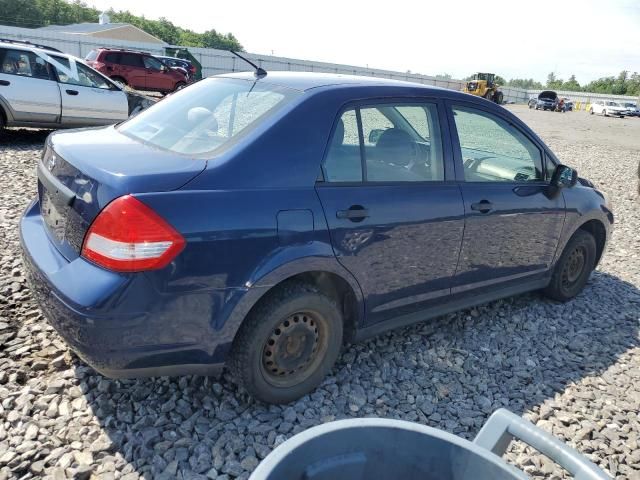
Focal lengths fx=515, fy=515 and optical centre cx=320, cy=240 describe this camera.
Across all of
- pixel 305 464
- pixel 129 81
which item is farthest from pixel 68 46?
pixel 305 464

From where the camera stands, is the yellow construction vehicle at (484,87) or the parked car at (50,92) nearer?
the parked car at (50,92)

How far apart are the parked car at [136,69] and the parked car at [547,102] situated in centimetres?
Answer: 3564

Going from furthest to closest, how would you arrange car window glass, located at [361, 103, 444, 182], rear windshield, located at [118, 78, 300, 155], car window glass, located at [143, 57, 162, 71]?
1. car window glass, located at [143, 57, 162, 71]
2. car window glass, located at [361, 103, 444, 182]
3. rear windshield, located at [118, 78, 300, 155]

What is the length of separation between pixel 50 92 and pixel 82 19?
97.2 metres

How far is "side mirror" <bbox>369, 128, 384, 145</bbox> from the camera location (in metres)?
3.02

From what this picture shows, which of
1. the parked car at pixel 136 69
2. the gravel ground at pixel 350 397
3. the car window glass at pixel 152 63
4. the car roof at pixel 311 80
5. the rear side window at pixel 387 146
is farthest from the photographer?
the car window glass at pixel 152 63

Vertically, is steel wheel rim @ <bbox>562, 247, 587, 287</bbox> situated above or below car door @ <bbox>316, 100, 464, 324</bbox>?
below

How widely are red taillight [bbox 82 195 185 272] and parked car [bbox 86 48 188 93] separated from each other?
20.6 meters

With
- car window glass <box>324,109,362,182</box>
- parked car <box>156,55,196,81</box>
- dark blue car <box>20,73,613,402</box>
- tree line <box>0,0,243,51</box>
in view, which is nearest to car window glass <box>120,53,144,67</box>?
parked car <box>156,55,196,81</box>

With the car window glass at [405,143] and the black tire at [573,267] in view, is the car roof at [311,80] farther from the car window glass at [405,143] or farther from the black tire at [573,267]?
the black tire at [573,267]

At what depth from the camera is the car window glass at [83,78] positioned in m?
8.95

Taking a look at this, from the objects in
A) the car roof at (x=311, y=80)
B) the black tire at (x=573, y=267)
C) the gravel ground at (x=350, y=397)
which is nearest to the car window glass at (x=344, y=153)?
the car roof at (x=311, y=80)

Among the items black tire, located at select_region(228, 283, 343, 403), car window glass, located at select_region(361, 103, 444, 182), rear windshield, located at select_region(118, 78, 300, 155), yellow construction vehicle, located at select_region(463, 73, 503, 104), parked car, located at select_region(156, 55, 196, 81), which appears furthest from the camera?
yellow construction vehicle, located at select_region(463, 73, 503, 104)

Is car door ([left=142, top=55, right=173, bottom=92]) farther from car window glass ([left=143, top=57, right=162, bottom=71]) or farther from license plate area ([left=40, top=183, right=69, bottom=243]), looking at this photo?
license plate area ([left=40, top=183, right=69, bottom=243])
